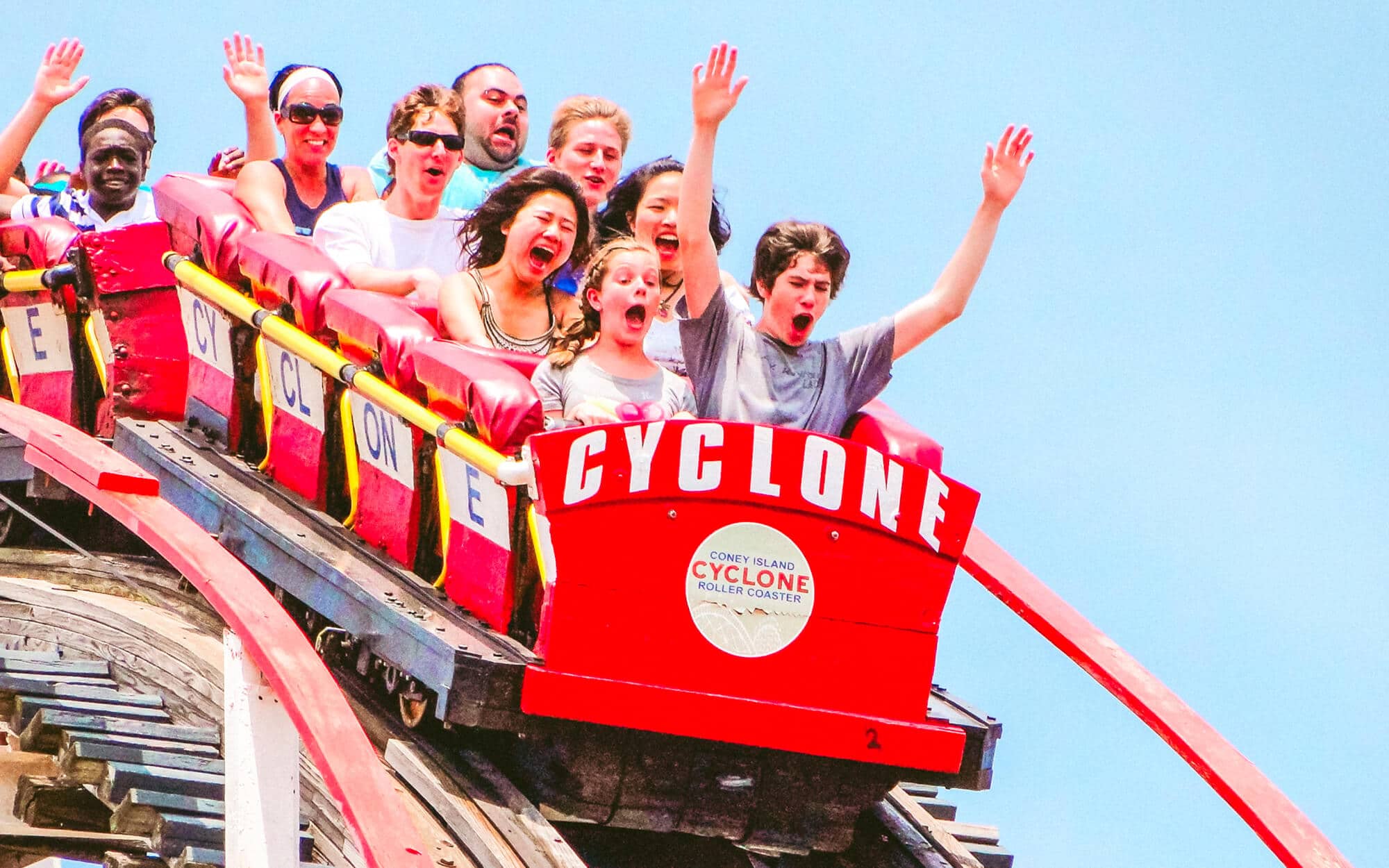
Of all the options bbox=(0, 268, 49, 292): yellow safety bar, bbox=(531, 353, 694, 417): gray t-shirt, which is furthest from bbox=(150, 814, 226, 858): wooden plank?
bbox=(0, 268, 49, 292): yellow safety bar

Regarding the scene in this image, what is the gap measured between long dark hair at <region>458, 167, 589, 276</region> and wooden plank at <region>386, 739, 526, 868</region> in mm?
1349

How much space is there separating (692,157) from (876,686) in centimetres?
121

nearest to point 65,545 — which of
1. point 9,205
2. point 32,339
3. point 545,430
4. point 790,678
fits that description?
point 32,339

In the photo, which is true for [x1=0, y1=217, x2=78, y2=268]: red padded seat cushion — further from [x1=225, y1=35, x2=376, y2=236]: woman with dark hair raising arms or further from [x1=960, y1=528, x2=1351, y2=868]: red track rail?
[x1=960, y1=528, x2=1351, y2=868]: red track rail

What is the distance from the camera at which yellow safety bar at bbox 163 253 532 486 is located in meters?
4.58

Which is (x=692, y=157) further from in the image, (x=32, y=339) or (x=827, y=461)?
(x=32, y=339)

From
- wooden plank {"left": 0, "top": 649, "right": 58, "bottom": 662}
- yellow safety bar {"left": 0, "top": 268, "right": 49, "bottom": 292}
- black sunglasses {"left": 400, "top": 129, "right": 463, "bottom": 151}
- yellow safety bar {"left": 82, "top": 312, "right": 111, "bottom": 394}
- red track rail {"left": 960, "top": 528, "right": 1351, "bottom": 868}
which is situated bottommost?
wooden plank {"left": 0, "top": 649, "right": 58, "bottom": 662}

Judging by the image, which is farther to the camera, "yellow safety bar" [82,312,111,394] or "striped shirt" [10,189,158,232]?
"striped shirt" [10,189,158,232]

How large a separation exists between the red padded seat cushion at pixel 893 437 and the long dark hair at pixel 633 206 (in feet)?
2.91

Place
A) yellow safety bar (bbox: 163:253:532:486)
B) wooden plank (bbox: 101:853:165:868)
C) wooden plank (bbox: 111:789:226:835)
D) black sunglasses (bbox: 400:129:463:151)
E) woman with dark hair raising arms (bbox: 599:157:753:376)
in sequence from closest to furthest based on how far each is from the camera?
wooden plank (bbox: 101:853:165:868) → wooden plank (bbox: 111:789:226:835) → yellow safety bar (bbox: 163:253:532:486) → woman with dark hair raising arms (bbox: 599:157:753:376) → black sunglasses (bbox: 400:129:463:151)

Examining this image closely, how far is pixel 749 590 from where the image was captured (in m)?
4.41

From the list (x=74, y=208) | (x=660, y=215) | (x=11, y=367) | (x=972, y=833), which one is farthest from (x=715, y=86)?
(x=74, y=208)

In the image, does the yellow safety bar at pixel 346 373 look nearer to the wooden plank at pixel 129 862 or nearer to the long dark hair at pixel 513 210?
the long dark hair at pixel 513 210

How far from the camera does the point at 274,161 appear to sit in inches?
253
